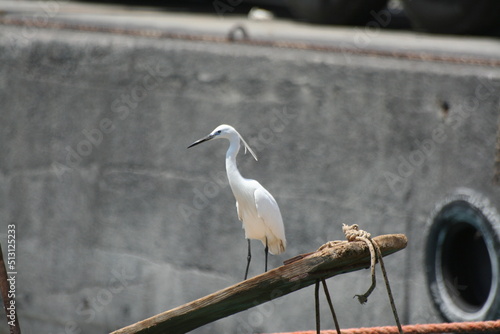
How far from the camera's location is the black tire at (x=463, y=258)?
13.8 ft

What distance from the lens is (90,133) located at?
556 cm

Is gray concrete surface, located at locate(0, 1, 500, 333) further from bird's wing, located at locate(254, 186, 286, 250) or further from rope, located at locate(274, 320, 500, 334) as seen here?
bird's wing, located at locate(254, 186, 286, 250)

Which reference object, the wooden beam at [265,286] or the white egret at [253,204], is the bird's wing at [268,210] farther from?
the wooden beam at [265,286]

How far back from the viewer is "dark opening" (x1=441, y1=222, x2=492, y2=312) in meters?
4.42

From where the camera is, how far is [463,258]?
4.54m

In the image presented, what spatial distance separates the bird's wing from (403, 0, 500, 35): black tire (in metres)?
3.30

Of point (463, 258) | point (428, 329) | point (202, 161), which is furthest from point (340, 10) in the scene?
point (428, 329)

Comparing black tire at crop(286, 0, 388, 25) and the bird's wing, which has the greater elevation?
the bird's wing

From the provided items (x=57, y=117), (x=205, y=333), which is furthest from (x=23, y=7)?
(x=205, y=333)

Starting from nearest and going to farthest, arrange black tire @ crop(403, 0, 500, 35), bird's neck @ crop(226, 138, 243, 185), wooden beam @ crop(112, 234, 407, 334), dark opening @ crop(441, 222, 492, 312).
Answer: wooden beam @ crop(112, 234, 407, 334)
bird's neck @ crop(226, 138, 243, 185)
dark opening @ crop(441, 222, 492, 312)
black tire @ crop(403, 0, 500, 35)

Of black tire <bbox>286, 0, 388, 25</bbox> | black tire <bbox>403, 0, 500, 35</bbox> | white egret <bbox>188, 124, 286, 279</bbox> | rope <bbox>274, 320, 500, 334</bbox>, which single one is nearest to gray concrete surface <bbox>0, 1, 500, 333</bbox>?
black tire <bbox>403, 0, 500, 35</bbox>

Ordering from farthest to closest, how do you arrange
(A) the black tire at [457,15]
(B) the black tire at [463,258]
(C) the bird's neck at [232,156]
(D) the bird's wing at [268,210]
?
(A) the black tire at [457,15], (B) the black tire at [463,258], (D) the bird's wing at [268,210], (C) the bird's neck at [232,156]

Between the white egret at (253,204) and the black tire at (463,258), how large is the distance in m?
1.82

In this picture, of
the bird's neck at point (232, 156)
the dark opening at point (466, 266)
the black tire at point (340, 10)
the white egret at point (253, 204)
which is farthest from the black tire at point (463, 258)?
the black tire at point (340, 10)
